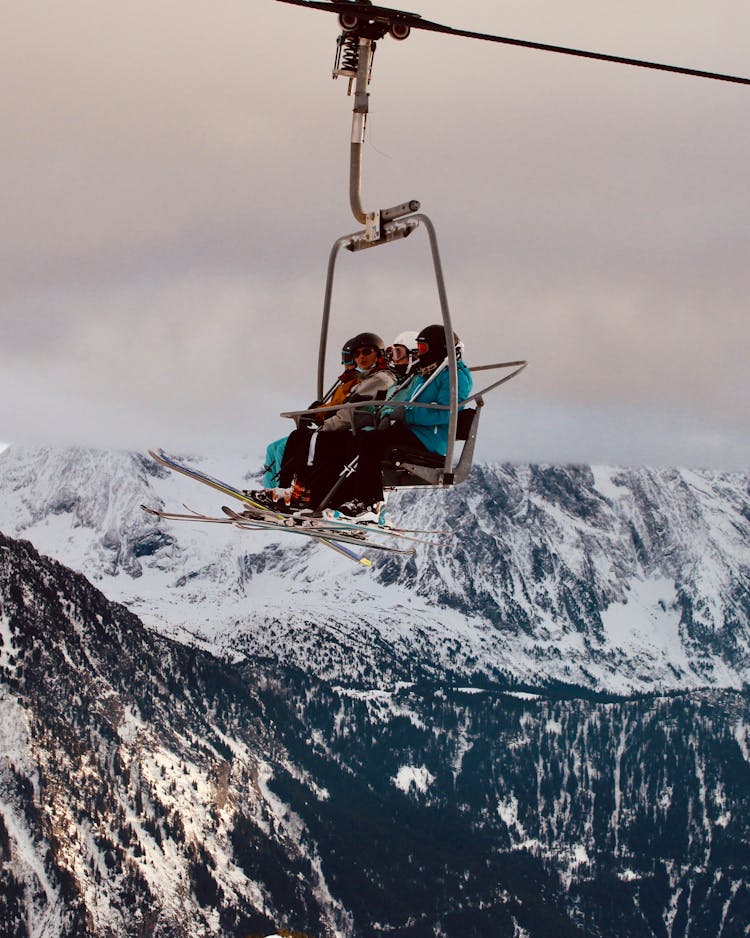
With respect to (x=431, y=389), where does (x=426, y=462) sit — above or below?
below

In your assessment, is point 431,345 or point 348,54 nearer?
point 348,54

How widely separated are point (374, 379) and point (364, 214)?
17.1 ft

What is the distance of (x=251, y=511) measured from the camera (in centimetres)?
2689

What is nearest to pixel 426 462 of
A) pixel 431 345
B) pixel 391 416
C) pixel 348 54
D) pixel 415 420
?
pixel 415 420

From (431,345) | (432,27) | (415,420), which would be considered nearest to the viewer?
(432,27)

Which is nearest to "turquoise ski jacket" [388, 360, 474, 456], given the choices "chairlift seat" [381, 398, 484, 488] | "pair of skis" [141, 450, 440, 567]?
"chairlift seat" [381, 398, 484, 488]

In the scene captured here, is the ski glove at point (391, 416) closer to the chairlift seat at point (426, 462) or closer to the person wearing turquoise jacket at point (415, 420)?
the person wearing turquoise jacket at point (415, 420)

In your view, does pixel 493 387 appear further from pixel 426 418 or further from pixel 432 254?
pixel 432 254

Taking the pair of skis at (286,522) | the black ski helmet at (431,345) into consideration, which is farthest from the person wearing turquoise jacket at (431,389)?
→ the pair of skis at (286,522)

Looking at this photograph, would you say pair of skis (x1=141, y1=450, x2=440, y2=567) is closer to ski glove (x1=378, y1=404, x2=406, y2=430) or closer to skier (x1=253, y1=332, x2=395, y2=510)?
skier (x1=253, y1=332, x2=395, y2=510)

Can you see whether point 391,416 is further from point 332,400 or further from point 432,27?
point 432,27

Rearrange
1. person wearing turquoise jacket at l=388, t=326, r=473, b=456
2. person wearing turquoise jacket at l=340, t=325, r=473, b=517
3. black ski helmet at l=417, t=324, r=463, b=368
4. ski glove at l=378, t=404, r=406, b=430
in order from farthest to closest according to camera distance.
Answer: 1. ski glove at l=378, t=404, r=406, b=430
2. black ski helmet at l=417, t=324, r=463, b=368
3. person wearing turquoise jacket at l=340, t=325, r=473, b=517
4. person wearing turquoise jacket at l=388, t=326, r=473, b=456

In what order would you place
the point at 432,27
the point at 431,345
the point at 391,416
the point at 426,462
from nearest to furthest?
the point at 432,27 < the point at 431,345 < the point at 426,462 < the point at 391,416

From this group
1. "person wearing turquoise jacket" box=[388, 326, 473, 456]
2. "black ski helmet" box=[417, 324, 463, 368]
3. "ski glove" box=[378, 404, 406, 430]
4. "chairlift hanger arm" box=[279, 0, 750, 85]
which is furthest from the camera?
"ski glove" box=[378, 404, 406, 430]
